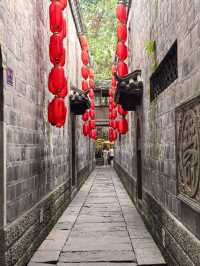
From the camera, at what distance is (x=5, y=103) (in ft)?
19.9

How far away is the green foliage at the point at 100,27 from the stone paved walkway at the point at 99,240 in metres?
21.8

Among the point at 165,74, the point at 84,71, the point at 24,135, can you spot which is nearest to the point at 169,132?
the point at 165,74

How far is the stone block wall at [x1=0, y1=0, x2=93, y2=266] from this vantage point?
605 cm

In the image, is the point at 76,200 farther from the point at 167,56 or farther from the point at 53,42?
the point at 167,56

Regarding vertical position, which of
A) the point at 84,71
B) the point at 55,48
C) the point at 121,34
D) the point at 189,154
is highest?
the point at 121,34

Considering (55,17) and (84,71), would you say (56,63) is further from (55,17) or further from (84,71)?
(84,71)

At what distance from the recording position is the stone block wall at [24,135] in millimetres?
6052

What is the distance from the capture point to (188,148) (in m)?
5.32

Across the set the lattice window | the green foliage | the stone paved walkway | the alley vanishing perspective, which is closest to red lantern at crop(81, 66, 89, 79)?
the alley vanishing perspective

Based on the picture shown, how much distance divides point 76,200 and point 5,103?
11.0 m

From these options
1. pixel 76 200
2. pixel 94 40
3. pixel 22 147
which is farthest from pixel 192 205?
pixel 94 40

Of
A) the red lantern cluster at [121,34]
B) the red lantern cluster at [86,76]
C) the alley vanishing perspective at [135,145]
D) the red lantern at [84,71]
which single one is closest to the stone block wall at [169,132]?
the alley vanishing perspective at [135,145]

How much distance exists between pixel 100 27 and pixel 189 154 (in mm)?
30742

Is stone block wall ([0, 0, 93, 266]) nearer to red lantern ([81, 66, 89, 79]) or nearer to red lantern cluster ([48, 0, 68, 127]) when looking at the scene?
red lantern cluster ([48, 0, 68, 127])
